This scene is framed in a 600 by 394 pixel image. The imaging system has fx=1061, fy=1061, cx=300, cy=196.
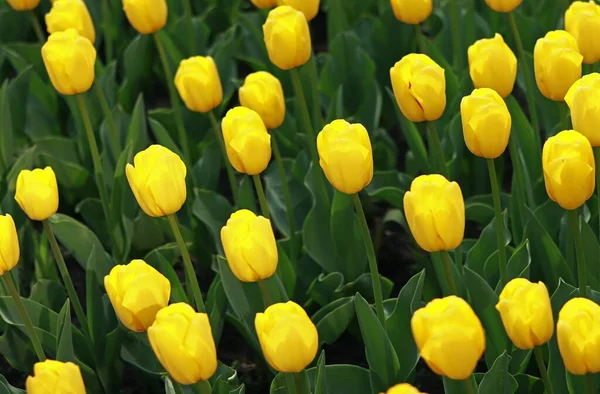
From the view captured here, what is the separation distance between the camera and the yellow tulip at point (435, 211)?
5.38 feet

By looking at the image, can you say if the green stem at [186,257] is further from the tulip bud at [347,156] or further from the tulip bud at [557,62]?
the tulip bud at [557,62]

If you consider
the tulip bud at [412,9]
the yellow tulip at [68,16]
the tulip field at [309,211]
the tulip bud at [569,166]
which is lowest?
the tulip field at [309,211]

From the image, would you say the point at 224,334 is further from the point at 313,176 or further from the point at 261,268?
the point at 261,268

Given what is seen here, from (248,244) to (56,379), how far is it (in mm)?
361

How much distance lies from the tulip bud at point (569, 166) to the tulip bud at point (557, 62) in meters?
0.31

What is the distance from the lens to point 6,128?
2777mm

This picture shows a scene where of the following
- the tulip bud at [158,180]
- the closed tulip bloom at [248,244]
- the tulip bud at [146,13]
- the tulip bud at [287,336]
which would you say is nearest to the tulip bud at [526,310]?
the tulip bud at [287,336]

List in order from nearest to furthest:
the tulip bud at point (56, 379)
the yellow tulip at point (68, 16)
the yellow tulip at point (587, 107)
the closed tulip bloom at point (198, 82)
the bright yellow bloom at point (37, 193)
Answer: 1. the tulip bud at point (56, 379)
2. the yellow tulip at point (587, 107)
3. the bright yellow bloom at point (37, 193)
4. the closed tulip bloom at point (198, 82)
5. the yellow tulip at point (68, 16)

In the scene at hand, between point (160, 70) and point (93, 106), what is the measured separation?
461 mm

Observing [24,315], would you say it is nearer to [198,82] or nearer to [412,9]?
[198,82]

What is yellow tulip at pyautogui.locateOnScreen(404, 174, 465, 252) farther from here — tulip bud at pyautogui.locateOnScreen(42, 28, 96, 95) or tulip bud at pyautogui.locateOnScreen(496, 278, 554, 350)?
tulip bud at pyautogui.locateOnScreen(42, 28, 96, 95)

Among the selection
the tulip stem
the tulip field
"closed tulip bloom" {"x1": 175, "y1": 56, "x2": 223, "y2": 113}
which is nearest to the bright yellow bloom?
the tulip field

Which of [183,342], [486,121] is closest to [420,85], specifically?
[486,121]

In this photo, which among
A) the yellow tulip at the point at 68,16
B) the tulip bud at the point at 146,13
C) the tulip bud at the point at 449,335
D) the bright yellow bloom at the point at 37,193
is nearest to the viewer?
the tulip bud at the point at 449,335
